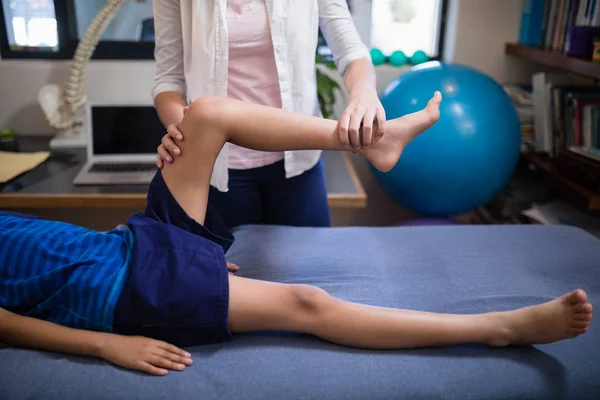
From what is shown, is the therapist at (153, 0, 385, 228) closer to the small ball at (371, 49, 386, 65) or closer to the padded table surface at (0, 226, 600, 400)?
the padded table surface at (0, 226, 600, 400)

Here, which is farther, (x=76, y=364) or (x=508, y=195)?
(x=508, y=195)

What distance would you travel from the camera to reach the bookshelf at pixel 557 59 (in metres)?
1.77

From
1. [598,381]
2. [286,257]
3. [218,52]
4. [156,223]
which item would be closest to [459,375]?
[598,381]

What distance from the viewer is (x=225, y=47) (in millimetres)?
1302

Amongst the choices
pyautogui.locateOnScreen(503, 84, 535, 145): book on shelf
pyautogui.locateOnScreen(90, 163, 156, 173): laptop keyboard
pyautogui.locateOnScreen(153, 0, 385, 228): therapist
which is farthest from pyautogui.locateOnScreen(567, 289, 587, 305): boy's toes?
pyautogui.locateOnScreen(90, 163, 156, 173): laptop keyboard

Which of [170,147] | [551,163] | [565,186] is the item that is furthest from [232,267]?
[551,163]

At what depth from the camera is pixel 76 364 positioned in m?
1.06

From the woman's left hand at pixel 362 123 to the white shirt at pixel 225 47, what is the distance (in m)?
0.23

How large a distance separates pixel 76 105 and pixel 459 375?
6.18 ft

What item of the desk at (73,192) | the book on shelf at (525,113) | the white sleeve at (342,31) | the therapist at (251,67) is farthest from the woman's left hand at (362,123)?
the book on shelf at (525,113)

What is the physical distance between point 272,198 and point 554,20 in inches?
58.7

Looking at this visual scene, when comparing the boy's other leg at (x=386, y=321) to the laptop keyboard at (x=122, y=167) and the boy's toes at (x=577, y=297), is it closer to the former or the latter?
the boy's toes at (x=577, y=297)

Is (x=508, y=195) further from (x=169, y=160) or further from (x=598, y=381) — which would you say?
(x=169, y=160)

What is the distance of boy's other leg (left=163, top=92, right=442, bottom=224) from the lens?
3.79ft
